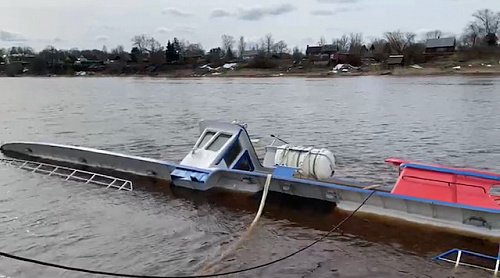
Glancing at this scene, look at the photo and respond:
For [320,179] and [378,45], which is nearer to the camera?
[320,179]

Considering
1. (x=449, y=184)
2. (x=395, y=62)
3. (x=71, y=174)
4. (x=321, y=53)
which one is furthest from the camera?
(x=321, y=53)

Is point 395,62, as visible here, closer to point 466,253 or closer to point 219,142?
point 219,142

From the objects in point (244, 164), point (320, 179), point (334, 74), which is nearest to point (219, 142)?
point (244, 164)

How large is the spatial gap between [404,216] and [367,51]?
439 ft

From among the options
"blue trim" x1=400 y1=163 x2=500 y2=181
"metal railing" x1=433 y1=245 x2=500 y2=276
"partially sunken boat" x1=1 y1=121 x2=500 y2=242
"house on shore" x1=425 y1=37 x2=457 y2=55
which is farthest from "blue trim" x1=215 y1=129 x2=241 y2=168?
"house on shore" x1=425 y1=37 x2=457 y2=55

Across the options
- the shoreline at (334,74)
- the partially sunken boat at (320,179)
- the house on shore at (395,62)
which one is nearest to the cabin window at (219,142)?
the partially sunken boat at (320,179)

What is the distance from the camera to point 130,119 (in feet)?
105

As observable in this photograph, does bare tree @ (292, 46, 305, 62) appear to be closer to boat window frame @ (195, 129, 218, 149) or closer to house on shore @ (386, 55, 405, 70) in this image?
house on shore @ (386, 55, 405, 70)

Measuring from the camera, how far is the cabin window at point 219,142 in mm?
13587

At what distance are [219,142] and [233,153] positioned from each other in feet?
1.74

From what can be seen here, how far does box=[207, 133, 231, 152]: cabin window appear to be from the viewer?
1359 cm

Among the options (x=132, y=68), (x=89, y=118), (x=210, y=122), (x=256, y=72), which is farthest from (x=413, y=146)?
(x=132, y=68)

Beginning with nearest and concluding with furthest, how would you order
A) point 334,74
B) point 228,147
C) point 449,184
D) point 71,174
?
point 449,184
point 228,147
point 71,174
point 334,74

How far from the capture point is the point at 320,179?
40.9ft
